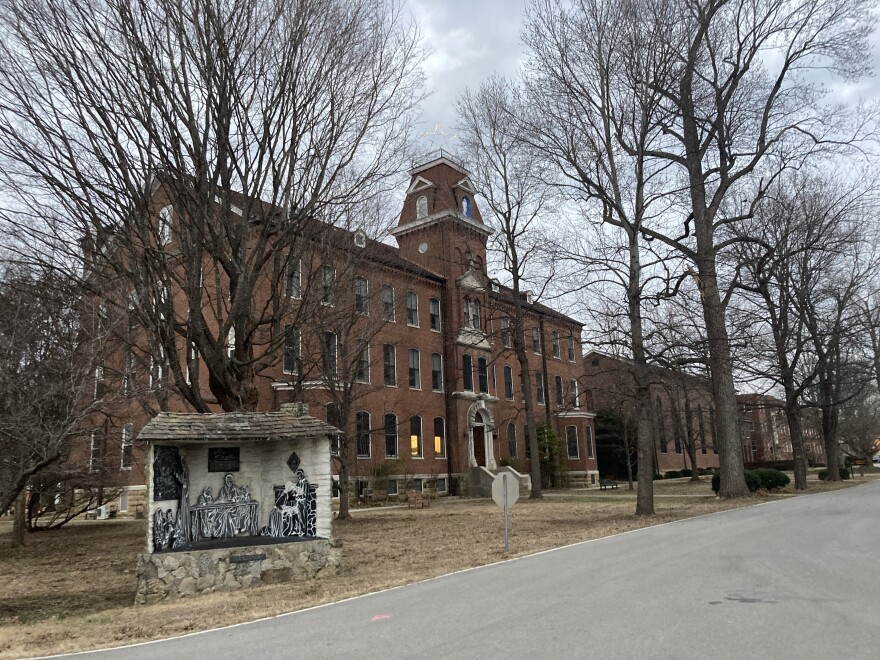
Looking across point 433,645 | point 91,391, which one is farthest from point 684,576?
point 91,391

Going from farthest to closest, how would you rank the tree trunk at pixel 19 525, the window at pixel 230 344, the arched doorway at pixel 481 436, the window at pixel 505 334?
the arched doorway at pixel 481 436
the window at pixel 505 334
the tree trunk at pixel 19 525
the window at pixel 230 344

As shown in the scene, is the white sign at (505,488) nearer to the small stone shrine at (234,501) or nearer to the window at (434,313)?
the small stone shrine at (234,501)

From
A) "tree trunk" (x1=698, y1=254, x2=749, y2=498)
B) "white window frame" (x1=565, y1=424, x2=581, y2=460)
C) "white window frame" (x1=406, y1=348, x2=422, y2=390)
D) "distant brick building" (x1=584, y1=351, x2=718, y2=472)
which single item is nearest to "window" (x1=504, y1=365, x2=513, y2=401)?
"white window frame" (x1=565, y1=424, x2=581, y2=460)

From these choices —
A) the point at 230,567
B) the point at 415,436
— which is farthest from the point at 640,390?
the point at 415,436

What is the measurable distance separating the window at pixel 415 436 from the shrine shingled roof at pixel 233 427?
2247cm

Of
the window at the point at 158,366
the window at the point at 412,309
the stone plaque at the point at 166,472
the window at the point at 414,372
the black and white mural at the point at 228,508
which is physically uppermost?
the window at the point at 412,309

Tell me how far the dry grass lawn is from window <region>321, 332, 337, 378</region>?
4772mm

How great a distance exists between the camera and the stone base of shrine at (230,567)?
32.1ft

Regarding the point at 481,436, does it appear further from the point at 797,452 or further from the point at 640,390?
the point at 640,390

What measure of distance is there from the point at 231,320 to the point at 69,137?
3949 mm

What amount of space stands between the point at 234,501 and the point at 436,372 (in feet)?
83.8

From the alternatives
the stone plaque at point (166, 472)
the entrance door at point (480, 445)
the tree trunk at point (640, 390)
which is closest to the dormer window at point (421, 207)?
the entrance door at point (480, 445)

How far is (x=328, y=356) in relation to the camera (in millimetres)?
21266

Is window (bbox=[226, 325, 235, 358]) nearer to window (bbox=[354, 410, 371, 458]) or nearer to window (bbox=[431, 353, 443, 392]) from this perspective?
window (bbox=[354, 410, 371, 458])
